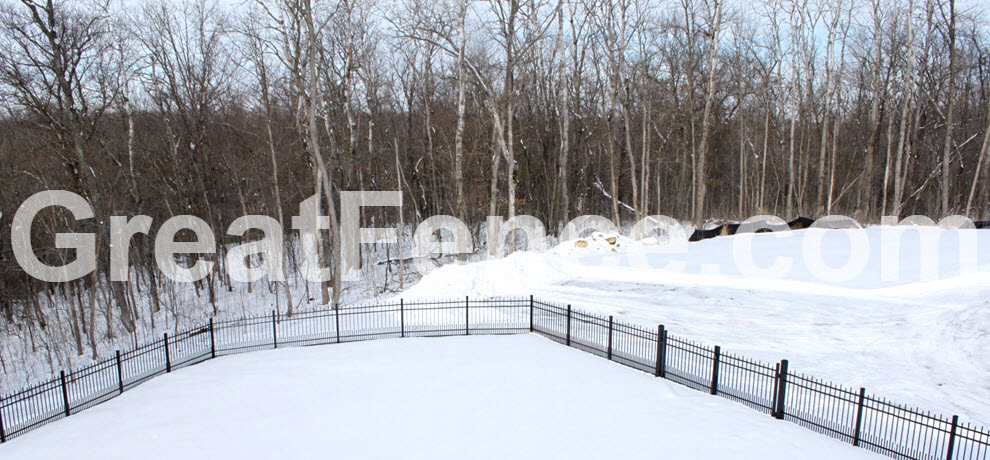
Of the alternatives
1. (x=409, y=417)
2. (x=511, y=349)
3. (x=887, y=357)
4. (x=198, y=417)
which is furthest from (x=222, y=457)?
(x=887, y=357)

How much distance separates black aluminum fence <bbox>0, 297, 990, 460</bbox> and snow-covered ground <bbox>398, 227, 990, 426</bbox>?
1015 millimetres

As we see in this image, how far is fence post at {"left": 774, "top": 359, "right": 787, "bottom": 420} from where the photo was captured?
8.73 meters

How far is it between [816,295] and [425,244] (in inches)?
830

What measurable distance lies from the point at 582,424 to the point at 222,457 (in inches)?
231

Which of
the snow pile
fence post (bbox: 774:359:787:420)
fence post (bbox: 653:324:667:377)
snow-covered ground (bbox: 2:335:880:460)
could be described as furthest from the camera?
the snow pile

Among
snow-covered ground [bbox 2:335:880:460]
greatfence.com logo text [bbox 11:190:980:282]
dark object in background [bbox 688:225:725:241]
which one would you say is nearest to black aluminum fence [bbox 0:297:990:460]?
snow-covered ground [bbox 2:335:880:460]

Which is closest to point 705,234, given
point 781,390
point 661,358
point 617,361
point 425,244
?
point 425,244

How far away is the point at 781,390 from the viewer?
884cm

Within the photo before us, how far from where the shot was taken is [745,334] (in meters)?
13.3

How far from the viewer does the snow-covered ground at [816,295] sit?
11078 mm

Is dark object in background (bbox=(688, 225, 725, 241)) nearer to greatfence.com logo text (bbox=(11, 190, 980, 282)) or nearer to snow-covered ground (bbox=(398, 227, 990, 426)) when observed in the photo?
greatfence.com logo text (bbox=(11, 190, 980, 282))

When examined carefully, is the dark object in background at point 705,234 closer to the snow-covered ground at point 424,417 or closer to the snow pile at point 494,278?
the snow pile at point 494,278

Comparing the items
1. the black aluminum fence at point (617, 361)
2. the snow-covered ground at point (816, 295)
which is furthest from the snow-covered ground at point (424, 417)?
the snow-covered ground at point (816, 295)

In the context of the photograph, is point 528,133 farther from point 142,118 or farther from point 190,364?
point 190,364
